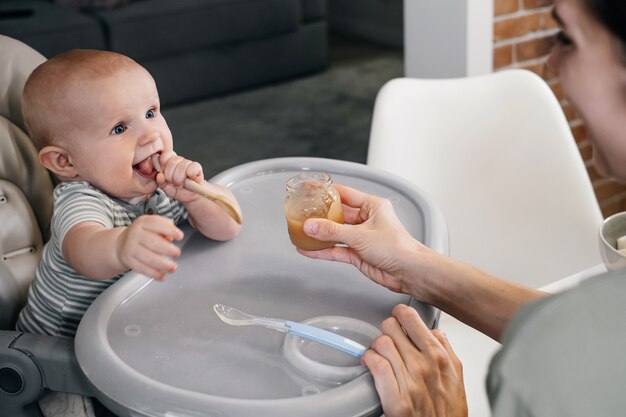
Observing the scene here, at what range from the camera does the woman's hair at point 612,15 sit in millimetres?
820

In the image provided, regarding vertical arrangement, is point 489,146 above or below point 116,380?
below

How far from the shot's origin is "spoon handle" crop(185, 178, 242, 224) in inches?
47.9

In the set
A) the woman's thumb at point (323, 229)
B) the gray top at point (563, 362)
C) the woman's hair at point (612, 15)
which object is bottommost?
the woman's thumb at point (323, 229)

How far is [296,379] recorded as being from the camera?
1.05 m

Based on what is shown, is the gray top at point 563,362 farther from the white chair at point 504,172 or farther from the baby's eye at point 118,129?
the white chair at point 504,172

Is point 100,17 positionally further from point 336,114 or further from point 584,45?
point 584,45

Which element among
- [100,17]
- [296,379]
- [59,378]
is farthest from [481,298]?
[100,17]

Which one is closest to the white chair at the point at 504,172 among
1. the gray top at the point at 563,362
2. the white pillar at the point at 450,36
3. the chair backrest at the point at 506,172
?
the chair backrest at the point at 506,172

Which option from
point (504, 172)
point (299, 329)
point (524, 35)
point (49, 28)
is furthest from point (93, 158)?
point (49, 28)

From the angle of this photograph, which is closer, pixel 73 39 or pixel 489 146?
pixel 489 146

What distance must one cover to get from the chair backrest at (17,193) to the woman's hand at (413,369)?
673 mm

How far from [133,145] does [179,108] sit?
3372 millimetres

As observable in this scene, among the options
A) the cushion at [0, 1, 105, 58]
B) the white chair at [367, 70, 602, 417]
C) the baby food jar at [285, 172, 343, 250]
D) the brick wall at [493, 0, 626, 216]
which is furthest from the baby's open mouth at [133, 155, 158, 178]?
the cushion at [0, 1, 105, 58]

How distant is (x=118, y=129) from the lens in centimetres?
135
